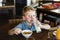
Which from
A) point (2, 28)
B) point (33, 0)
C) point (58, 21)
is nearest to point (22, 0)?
point (33, 0)

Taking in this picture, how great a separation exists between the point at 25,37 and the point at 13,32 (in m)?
0.20

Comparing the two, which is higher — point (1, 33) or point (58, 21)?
point (58, 21)

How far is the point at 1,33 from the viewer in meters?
4.26

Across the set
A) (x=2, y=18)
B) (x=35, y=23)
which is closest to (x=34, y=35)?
(x=35, y=23)

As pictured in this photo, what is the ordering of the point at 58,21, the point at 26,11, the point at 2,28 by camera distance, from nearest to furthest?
the point at 26,11
the point at 58,21
the point at 2,28

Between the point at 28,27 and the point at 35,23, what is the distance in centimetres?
11

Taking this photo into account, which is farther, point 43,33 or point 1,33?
point 1,33

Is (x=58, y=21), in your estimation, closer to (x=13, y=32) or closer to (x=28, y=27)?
(x=28, y=27)

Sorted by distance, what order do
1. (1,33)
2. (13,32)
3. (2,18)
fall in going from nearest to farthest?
(13,32)
(1,33)
(2,18)

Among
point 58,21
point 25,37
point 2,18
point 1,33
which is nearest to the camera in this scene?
point 25,37

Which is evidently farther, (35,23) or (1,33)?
(1,33)

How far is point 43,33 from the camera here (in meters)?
1.96

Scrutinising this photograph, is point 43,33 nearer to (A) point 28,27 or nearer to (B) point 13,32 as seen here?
(A) point 28,27

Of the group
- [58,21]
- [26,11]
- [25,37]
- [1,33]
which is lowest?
[1,33]
